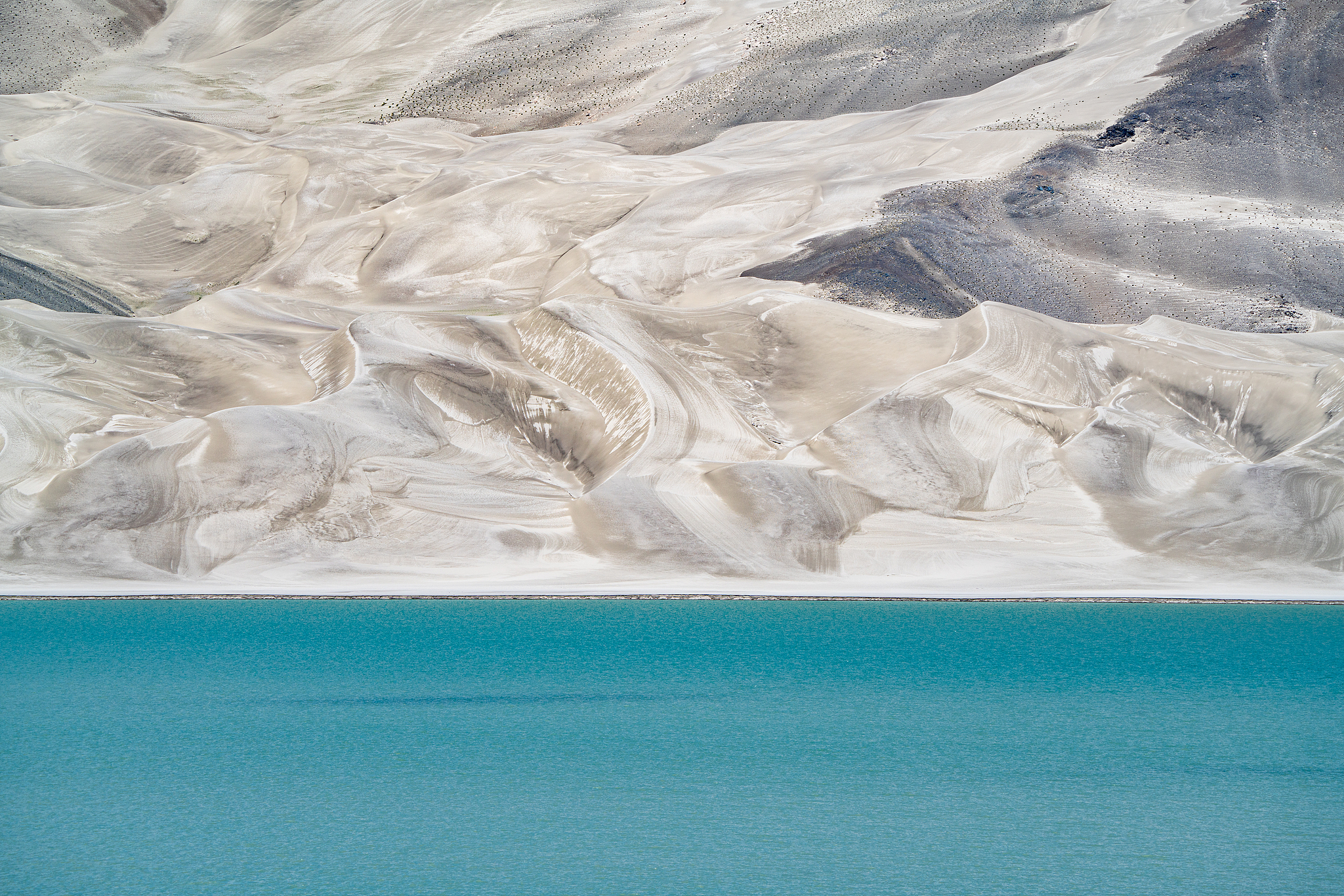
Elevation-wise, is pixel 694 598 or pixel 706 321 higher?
pixel 706 321

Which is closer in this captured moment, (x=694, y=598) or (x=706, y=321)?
(x=694, y=598)

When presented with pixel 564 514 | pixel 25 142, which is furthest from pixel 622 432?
pixel 25 142

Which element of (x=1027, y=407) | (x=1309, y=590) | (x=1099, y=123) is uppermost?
(x=1099, y=123)

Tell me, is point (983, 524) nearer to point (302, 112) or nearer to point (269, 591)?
point (269, 591)

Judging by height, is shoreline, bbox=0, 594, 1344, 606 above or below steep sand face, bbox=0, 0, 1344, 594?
below

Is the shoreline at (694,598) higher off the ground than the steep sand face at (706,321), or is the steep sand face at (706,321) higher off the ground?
the steep sand face at (706,321)

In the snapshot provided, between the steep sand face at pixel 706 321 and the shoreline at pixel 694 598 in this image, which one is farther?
the steep sand face at pixel 706 321

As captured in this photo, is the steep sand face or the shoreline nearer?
the shoreline

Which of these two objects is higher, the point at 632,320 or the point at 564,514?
the point at 632,320
